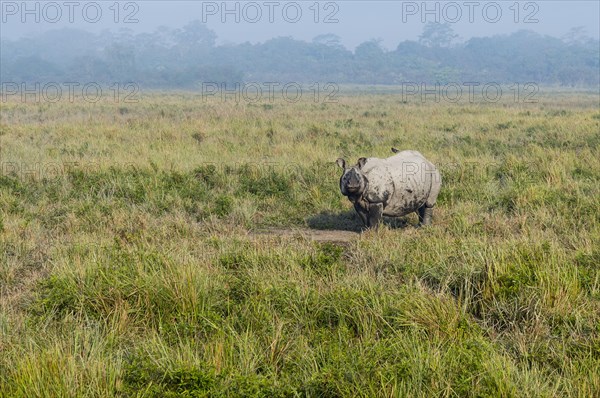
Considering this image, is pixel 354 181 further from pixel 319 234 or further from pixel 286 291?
pixel 286 291

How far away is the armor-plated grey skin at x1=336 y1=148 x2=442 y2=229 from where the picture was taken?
7.79 m

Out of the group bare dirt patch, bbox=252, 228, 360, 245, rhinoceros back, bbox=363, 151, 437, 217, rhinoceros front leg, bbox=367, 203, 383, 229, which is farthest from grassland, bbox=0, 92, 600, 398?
rhinoceros back, bbox=363, 151, 437, 217

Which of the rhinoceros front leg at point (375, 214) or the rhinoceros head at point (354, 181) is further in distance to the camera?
the rhinoceros front leg at point (375, 214)

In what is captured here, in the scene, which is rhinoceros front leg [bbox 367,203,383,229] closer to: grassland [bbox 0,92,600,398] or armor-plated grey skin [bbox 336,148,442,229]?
armor-plated grey skin [bbox 336,148,442,229]

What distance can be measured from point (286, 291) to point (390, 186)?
3428 millimetres

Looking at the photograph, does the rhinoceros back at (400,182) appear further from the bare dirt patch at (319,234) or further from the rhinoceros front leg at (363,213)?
the bare dirt patch at (319,234)

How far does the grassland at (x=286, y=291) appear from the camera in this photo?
3.58 metres

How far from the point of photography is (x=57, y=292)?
4.96 m

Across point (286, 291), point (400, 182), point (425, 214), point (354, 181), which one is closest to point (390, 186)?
point (400, 182)

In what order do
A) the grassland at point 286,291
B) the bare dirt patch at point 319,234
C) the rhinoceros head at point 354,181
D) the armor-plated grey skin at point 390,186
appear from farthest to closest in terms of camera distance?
the bare dirt patch at point 319,234 → the armor-plated grey skin at point 390,186 → the rhinoceros head at point 354,181 → the grassland at point 286,291

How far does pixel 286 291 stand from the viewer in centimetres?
502

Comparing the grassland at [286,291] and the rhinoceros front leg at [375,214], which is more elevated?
the rhinoceros front leg at [375,214]

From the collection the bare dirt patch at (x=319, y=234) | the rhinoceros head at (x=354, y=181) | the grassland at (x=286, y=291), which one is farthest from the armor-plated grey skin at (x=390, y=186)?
the grassland at (x=286, y=291)

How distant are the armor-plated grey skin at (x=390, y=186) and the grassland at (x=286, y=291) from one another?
516 mm
